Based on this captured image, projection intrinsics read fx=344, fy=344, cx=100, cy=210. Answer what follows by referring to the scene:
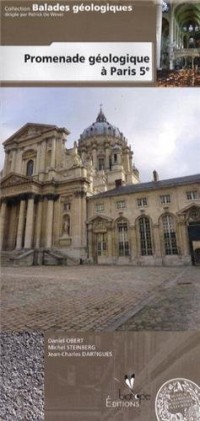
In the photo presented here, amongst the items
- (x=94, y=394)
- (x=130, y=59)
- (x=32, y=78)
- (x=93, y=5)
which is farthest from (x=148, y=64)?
(x=94, y=394)

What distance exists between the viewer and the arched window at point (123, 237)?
2785 mm

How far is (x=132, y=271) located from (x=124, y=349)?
61 cm

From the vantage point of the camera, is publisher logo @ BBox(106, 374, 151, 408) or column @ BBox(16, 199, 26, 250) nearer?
publisher logo @ BBox(106, 374, 151, 408)

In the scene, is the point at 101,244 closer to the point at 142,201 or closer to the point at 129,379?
the point at 142,201

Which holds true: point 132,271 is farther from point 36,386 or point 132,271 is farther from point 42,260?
point 36,386

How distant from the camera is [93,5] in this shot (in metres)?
2.62

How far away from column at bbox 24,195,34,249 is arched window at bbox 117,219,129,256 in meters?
0.75

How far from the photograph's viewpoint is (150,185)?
2824mm

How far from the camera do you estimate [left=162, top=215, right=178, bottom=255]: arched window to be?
2.68 metres

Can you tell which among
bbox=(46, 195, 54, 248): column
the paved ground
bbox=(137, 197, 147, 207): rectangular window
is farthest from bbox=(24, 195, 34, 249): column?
bbox=(137, 197, 147, 207): rectangular window

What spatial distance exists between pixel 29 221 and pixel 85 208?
19.6 inches

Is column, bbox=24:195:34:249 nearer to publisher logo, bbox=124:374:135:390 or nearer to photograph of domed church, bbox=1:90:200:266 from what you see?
photograph of domed church, bbox=1:90:200:266

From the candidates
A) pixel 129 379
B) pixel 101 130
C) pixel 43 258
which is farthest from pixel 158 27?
pixel 129 379

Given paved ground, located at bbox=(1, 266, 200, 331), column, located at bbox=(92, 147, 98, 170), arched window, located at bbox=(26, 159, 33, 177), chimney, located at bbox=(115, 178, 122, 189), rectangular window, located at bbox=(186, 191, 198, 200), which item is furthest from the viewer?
column, located at bbox=(92, 147, 98, 170)
